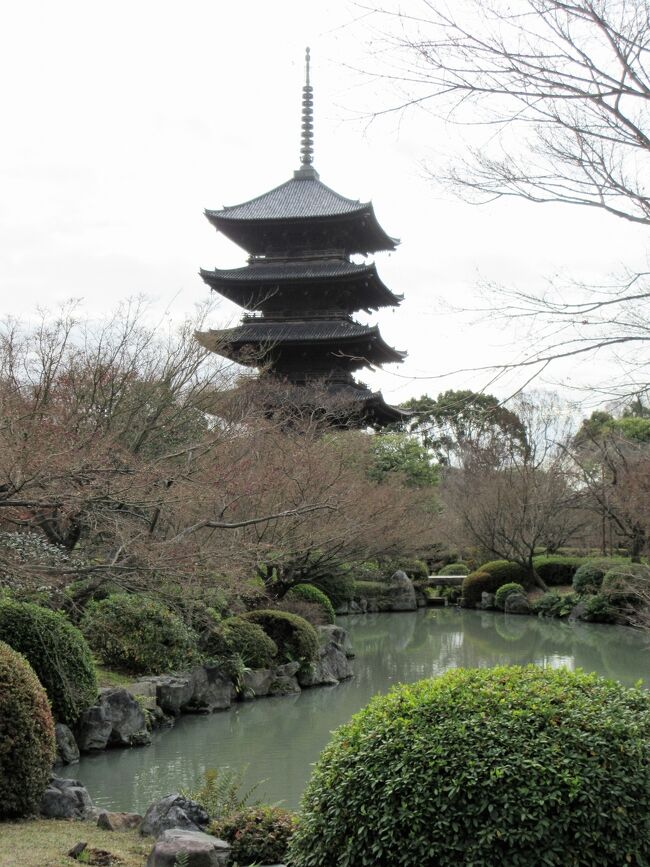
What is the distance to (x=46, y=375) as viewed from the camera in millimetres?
10484

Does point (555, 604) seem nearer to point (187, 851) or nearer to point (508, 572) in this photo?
point (508, 572)

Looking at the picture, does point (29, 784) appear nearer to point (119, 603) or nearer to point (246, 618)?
point (119, 603)

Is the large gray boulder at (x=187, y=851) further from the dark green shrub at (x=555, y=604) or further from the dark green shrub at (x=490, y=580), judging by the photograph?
the dark green shrub at (x=490, y=580)

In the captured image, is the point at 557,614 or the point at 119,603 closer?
the point at 119,603

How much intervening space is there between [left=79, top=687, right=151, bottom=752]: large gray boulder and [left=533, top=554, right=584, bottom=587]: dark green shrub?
61.3 ft

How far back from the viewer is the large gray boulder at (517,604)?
928 inches

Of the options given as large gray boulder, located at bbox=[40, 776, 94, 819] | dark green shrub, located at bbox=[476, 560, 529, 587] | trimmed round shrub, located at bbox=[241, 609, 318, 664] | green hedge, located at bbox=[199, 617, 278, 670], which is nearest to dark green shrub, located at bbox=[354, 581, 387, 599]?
dark green shrub, located at bbox=[476, 560, 529, 587]

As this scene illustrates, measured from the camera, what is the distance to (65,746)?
25.7 feet

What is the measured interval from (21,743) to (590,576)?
1927 centimetres

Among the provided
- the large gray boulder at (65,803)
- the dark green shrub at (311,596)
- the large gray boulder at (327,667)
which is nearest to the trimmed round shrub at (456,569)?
the dark green shrub at (311,596)

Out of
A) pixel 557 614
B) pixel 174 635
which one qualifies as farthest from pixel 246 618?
pixel 557 614

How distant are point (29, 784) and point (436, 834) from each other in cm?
336

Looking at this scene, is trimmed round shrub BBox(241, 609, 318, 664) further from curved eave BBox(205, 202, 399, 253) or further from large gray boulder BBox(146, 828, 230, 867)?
curved eave BBox(205, 202, 399, 253)

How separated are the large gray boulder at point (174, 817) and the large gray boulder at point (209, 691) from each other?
5.06 meters
